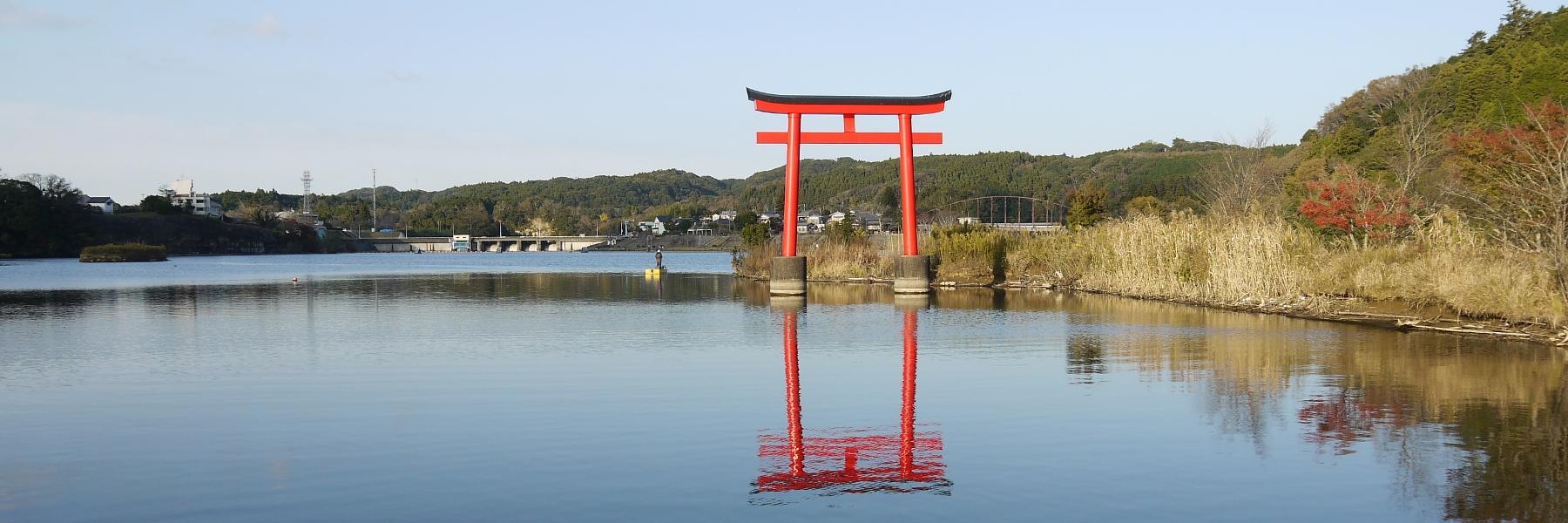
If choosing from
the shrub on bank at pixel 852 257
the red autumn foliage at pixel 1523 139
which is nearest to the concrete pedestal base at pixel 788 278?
the shrub on bank at pixel 852 257

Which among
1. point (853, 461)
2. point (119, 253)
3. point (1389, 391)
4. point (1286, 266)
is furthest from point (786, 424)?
point (119, 253)

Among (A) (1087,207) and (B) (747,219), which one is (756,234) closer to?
(A) (1087,207)

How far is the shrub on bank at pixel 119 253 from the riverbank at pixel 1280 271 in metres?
77.1

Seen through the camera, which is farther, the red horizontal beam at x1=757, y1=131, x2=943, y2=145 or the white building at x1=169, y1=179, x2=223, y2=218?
the white building at x1=169, y1=179, x2=223, y2=218

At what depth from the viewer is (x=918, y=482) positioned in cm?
936

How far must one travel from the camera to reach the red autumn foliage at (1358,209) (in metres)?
29.7

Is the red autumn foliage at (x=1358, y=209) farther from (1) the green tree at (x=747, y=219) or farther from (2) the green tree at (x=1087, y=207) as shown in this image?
(1) the green tree at (x=747, y=219)

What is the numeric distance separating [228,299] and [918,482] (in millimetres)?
32757

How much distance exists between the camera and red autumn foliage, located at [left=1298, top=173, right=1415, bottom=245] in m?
29.7

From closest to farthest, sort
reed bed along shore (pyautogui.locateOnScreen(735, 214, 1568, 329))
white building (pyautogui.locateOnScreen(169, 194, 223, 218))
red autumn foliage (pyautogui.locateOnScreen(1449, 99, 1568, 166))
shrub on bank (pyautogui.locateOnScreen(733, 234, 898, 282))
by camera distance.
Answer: reed bed along shore (pyautogui.locateOnScreen(735, 214, 1568, 329))
red autumn foliage (pyautogui.locateOnScreen(1449, 99, 1568, 166))
shrub on bank (pyautogui.locateOnScreen(733, 234, 898, 282))
white building (pyautogui.locateOnScreen(169, 194, 223, 218))

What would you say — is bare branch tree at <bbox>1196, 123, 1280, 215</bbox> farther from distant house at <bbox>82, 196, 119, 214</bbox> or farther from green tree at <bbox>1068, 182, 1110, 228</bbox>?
distant house at <bbox>82, 196, 119, 214</bbox>

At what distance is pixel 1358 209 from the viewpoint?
31.5 m

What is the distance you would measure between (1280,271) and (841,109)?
48.5 ft

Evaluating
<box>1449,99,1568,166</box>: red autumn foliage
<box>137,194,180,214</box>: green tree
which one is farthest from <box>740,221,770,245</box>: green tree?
<box>137,194,180,214</box>: green tree
